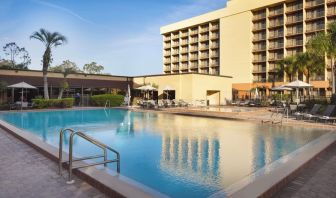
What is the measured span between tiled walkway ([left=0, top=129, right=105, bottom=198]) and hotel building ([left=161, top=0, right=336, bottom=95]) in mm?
40294

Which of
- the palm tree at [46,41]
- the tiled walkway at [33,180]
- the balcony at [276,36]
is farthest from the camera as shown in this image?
the balcony at [276,36]

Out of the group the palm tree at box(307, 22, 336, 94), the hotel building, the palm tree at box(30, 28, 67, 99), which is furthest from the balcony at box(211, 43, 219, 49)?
the palm tree at box(30, 28, 67, 99)

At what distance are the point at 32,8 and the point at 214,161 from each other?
19885 millimetres

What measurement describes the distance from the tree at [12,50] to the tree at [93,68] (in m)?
36.9

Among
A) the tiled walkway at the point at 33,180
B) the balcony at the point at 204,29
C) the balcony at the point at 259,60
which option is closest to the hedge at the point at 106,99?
the tiled walkway at the point at 33,180

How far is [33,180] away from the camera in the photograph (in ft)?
16.4

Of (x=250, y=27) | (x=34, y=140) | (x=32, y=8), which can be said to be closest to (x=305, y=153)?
(x=34, y=140)

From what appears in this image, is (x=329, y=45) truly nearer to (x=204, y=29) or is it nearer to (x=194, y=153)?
(x=194, y=153)

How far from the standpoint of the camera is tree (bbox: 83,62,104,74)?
88.4m

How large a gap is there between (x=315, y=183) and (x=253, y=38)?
51.5 metres

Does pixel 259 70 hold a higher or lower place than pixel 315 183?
higher

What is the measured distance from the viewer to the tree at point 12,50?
5053 centimetres

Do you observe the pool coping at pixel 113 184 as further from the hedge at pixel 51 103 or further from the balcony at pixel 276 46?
the balcony at pixel 276 46

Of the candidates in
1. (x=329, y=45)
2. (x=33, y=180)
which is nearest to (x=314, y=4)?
(x=329, y=45)
